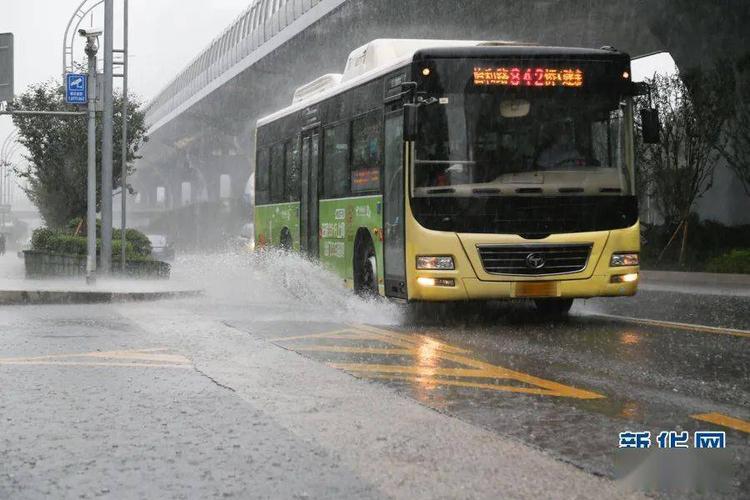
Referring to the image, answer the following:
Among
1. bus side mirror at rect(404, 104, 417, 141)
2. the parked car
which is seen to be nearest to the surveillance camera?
bus side mirror at rect(404, 104, 417, 141)

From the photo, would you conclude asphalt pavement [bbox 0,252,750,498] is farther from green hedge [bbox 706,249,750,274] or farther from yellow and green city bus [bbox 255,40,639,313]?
green hedge [bbox 706,249,750,274]

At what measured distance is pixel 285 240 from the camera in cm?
1795

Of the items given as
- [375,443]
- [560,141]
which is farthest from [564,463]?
[560,141]

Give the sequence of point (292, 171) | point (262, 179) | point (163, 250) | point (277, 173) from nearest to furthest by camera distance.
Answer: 1. point (292, 171)
2. point (277, 173)
3. point (262, 179)
4. point (163, 250)

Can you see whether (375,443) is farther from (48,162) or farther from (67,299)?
(48,162)

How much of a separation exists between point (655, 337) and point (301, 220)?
7.15 meters

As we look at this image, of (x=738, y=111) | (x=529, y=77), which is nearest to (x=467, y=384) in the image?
(x=529, y=77)

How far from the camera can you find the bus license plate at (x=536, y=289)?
11719mm

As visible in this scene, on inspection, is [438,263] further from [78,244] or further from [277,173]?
[78,244]

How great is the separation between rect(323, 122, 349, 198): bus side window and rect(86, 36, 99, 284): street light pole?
19.4 feet

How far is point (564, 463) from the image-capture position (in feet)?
17.2

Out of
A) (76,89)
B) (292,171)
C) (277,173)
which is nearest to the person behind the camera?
(292,171)

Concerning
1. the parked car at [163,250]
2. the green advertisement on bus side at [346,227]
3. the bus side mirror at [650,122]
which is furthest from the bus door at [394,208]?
the parked car at [163,250]

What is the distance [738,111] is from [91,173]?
666 inches
